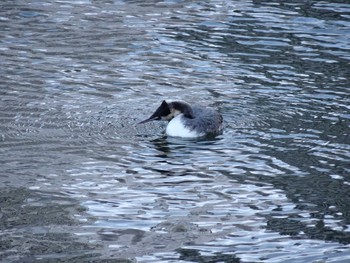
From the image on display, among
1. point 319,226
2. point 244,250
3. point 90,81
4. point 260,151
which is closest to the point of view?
point 244,250

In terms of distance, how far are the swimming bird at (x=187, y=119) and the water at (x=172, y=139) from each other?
168mm

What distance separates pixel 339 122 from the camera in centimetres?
1296

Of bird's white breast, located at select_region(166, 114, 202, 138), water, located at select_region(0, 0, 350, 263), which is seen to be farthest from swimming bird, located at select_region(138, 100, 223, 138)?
water, located at select_region(0, 0, 350, 263)

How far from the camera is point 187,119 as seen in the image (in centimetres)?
1267

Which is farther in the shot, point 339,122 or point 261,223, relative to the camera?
point 339,122

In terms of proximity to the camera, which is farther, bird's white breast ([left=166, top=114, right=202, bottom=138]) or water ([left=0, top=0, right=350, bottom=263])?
bird's white breast ([left=166, top=114, right=202, bottom=138])

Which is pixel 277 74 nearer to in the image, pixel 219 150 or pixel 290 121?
pixel 290 121

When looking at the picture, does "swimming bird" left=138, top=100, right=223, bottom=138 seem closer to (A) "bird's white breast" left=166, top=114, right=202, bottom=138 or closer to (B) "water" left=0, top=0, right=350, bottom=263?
(A) "bird's white breast" left=166, top=114, right=202, bottom=138

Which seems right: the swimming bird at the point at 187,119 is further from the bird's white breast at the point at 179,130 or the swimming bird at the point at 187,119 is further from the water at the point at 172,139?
the water at the point at 172,139

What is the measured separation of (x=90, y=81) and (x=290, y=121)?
345 centimetres

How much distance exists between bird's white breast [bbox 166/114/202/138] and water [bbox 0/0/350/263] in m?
0.13

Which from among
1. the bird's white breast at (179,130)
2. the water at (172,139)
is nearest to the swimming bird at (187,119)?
the bird's white breast at (179,130)

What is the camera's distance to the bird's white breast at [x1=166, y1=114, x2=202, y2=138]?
1256 centimetres

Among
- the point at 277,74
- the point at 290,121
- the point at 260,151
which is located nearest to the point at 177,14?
the point at 277,74
